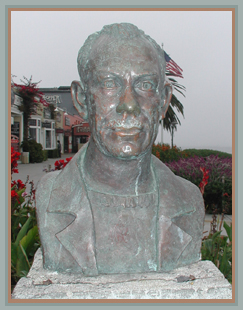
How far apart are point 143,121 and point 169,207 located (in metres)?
0.60

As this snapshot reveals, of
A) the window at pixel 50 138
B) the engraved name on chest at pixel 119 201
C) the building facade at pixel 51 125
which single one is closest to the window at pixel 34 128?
the building facade at pixel 51 125

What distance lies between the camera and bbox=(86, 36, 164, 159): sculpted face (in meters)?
1.58

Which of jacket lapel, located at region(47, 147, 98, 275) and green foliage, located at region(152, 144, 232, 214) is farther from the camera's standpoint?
green foliage, located at region(152, 144, 232, 214)

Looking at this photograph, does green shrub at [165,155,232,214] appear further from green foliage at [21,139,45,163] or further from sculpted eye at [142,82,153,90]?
green foliage at [21,139,45,163]

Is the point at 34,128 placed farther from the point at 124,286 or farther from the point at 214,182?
the point at 124,286

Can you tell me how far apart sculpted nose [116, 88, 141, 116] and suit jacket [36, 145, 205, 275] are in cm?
56

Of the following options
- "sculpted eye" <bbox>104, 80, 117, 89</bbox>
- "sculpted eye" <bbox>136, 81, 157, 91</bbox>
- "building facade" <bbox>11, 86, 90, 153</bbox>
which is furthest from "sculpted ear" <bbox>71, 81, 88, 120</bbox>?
"building facade" <bbox>11, 86, 90, 153</bbox>

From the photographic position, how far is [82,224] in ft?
5.62

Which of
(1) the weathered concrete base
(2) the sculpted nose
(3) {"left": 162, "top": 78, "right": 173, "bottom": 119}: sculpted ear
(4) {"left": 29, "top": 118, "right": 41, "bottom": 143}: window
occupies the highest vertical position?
(4) {"left": 29, "top": 118, "right": 41, "bottom": 143}: window

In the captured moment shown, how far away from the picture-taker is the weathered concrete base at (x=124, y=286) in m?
1.59

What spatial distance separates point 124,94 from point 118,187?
0.60 m

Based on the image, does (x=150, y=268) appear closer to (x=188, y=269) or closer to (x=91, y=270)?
(x=188, y=269)

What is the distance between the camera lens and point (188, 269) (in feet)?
5.93

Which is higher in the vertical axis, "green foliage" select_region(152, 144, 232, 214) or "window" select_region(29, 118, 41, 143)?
"window" select_region(29, 118, 41, 143)
